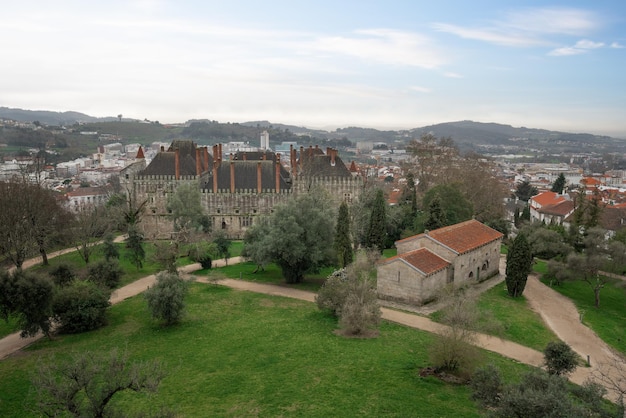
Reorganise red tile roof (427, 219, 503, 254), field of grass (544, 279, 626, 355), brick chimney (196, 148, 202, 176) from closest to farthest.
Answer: field of grass (544, 279, 626, 355)
red tile roof (427, 219, 503, 254)
brick chimney (196, 148, 202, 176)

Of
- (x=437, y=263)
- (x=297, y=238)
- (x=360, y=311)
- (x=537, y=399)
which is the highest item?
(x=537, y=399)

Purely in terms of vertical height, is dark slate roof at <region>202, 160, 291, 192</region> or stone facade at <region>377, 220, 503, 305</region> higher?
dark slate roof at <region>202, 160, 291, 192</region>

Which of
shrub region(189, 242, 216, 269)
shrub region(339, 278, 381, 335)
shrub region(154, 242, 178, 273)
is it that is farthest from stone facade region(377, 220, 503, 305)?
shrub region(189, 242, 216, 269)

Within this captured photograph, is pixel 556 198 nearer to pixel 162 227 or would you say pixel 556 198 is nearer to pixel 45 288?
pixel 162 227

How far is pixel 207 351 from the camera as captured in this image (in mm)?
24047

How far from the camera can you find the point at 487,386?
16.3 metres

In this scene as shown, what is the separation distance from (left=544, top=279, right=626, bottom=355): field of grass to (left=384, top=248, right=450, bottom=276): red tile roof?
989cm

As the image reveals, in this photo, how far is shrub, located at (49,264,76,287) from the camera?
29.8 metres

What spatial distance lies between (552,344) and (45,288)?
80.4 ft

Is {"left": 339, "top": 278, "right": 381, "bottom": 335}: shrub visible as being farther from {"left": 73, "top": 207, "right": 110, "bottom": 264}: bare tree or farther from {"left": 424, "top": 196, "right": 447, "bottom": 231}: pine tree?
{"left": 73, "top": 207, "right": 110, "bottom": 264}: bare tree

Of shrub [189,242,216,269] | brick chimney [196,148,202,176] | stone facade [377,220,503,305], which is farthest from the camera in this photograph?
brick chimney [196,148,202,176]

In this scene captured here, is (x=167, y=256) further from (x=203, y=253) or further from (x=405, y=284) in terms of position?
(x=405, y=284)

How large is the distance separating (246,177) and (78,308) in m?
31.2

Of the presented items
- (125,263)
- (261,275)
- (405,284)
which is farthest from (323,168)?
(405,284)
